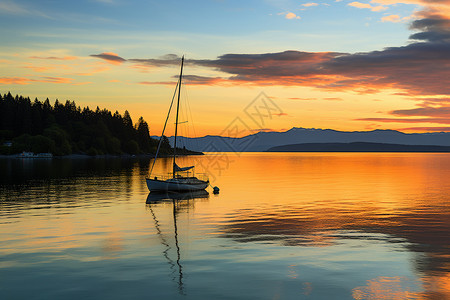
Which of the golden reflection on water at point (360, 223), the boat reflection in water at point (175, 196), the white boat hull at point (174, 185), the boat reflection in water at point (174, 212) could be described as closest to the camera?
the golden reflection on water at point (360, 223)

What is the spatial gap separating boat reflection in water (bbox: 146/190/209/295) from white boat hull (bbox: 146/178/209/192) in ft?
3.04

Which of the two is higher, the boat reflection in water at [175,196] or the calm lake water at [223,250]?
the calm lake water at [223,250]

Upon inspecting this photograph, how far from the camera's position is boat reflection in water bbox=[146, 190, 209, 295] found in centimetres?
2194

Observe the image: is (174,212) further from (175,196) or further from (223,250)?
(223,250)

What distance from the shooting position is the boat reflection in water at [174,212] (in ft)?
72.0

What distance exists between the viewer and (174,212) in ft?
153

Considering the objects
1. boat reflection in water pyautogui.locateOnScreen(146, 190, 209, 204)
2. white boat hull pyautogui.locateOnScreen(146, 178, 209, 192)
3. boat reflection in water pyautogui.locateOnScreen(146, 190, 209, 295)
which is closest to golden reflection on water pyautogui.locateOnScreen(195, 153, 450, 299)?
boat reflection in water pyautogui.locateOnScreen(146, 190, 209, 204)

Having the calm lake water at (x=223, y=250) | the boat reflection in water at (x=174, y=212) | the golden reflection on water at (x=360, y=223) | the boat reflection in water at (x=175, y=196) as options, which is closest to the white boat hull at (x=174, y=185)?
the boat reflection in water at (x=175, y=196)

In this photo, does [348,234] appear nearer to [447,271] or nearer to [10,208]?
[447,271]

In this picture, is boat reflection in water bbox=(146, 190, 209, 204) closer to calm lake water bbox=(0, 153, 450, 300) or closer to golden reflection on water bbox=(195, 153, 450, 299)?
golden reflection on water bbox=(195, 153, 450, 299)

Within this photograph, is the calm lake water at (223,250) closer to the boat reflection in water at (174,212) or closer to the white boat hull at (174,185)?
the boat reflection in water at (174,212)

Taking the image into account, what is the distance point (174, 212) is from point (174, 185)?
63.0ft

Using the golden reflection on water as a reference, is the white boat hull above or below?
above

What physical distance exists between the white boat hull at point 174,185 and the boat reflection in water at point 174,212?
927 millimetres
